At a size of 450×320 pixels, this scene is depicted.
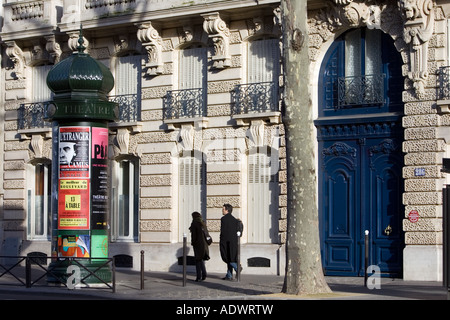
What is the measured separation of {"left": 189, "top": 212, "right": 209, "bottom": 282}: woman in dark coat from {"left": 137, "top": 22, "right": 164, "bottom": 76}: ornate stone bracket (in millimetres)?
6602

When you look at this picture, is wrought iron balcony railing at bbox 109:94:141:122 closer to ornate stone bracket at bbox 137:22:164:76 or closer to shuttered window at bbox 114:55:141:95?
shuttered window at bbox 114:55:141:95

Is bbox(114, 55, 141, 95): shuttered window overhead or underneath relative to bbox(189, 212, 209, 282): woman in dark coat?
overhead

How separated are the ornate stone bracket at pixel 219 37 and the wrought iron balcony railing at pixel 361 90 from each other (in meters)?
3.39

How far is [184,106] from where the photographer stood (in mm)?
27531

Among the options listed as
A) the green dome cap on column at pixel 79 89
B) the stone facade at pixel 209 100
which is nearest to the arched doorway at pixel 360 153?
the stone facade at pixel 209 100

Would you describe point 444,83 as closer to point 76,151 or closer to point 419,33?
point 419,33

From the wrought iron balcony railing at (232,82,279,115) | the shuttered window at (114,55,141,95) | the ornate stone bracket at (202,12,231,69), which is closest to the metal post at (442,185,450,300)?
the wrought iron balcony railing at (232,82,279,115)

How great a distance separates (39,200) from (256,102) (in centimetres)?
816

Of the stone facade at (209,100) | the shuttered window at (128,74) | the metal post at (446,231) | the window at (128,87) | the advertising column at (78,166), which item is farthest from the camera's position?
the shuttered window at (128,74)

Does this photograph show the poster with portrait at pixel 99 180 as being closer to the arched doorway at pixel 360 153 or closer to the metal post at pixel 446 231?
the arched doorway at pixel 360 153

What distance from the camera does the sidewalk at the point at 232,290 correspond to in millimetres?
17328

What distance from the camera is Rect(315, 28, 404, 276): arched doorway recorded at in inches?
938

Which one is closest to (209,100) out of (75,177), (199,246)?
(199,246)
